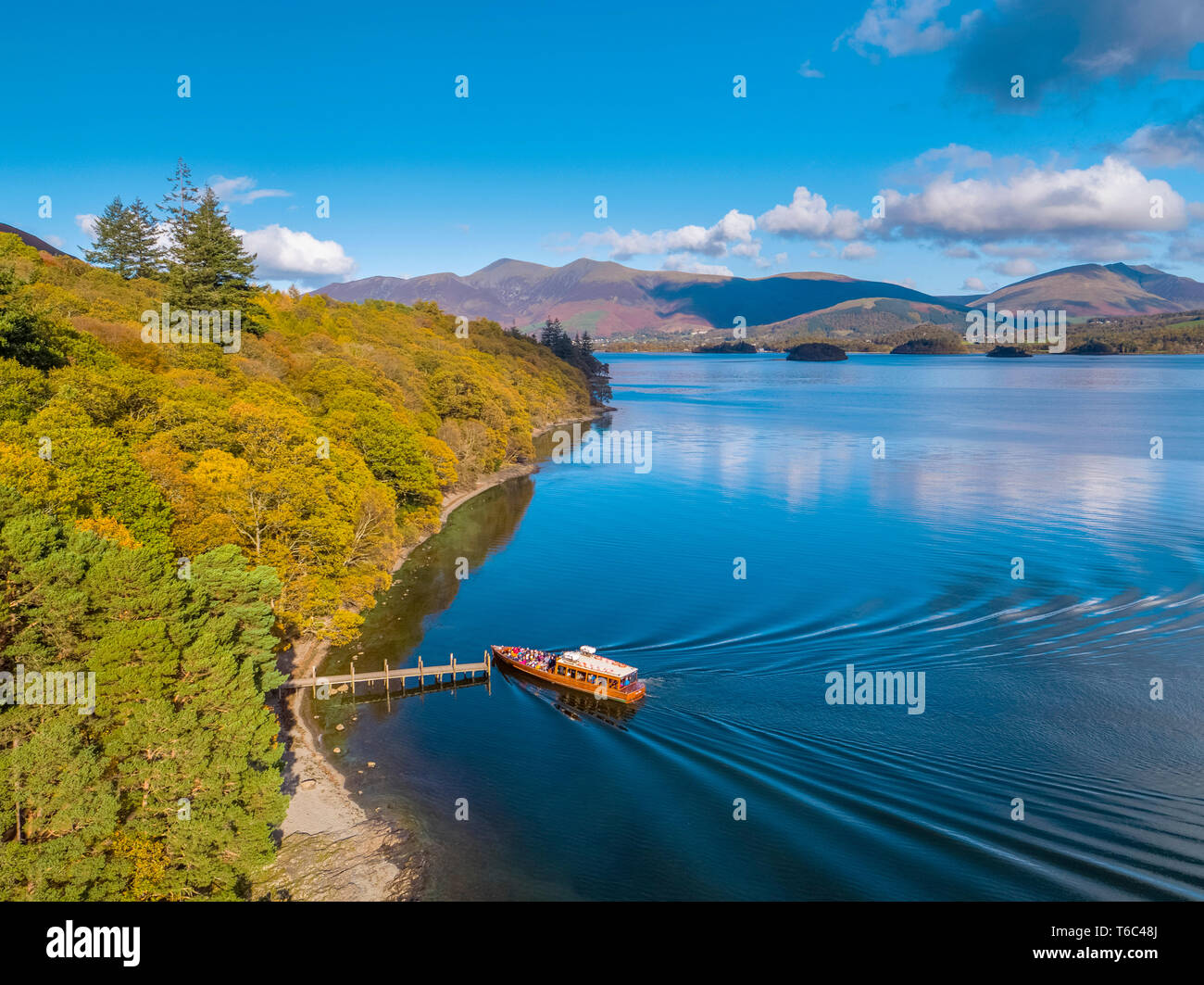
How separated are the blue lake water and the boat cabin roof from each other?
5.51 ft

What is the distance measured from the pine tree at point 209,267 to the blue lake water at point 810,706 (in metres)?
30.4

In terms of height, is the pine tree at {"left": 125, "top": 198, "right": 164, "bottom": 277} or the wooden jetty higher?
the pine tree at {"left": 125, "top": 198, "right": 164, "bottom": 277}

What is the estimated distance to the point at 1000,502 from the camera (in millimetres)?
68500

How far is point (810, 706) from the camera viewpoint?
109 feet

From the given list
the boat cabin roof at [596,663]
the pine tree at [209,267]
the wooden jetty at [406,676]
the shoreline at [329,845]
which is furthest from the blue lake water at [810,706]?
the pine tree at [209,267]

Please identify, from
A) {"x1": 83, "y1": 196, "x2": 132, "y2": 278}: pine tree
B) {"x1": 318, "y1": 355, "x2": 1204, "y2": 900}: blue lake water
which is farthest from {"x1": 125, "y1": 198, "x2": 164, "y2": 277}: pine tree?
{"x1": 318, "y1": 355, "x2": 1204, "y2": 900}: blue lake water

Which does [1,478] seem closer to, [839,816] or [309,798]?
[309,798]

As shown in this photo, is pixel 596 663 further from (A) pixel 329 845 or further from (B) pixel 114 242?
(B) pixel 114 242

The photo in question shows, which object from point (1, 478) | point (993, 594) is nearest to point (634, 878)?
point (1, 478)

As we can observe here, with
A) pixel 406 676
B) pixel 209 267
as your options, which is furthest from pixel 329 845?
pixel 209 267

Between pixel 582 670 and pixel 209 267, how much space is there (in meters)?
55.9

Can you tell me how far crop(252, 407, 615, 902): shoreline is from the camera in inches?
906

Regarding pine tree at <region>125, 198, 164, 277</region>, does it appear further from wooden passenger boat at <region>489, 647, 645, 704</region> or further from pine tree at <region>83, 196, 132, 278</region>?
wooden passenger boat at <region>489, 647, 645, 704</region>
